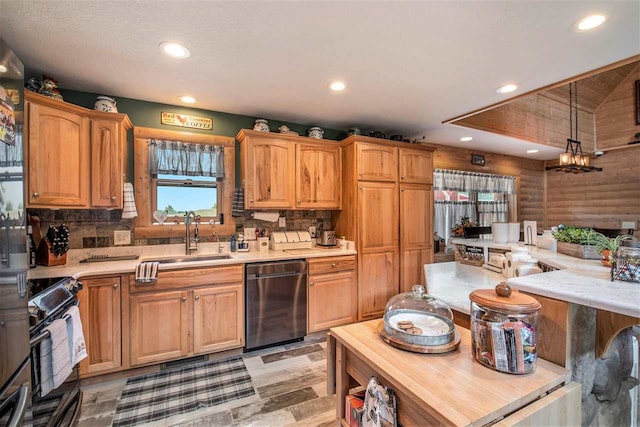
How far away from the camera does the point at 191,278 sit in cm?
250

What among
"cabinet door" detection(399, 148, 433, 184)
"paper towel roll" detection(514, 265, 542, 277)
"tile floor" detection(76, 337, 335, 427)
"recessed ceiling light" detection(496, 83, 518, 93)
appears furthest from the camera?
"cabinet door" detection(399, 148, 433, 184)

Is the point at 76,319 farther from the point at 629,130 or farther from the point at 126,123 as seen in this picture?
the point at 629,130

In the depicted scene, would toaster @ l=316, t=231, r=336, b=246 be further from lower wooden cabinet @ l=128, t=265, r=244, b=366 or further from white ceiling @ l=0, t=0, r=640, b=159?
white ceiling @ l=0, t=0, r=640, b=159

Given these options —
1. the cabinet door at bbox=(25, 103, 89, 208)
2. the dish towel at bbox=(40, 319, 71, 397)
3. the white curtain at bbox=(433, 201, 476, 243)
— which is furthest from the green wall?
the white curtain at bbox=(433, 201, 476, 243)

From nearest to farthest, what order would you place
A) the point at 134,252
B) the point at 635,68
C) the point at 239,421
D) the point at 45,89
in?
the point at 239,421, the point at 45,89, the point at 134,252, the point at 635,68

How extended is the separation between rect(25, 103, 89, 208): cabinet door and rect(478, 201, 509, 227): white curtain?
561 cm

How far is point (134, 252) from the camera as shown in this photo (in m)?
2.82

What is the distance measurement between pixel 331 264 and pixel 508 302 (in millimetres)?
2229

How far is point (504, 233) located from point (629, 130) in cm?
457

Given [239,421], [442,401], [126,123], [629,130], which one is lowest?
[239,421]

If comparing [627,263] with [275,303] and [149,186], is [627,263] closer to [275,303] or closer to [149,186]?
[275,303]

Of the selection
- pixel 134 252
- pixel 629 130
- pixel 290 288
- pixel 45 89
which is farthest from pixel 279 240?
pixel 629 130

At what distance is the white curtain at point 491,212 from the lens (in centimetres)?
512

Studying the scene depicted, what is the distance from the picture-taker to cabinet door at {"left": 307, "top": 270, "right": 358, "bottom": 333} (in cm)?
303
